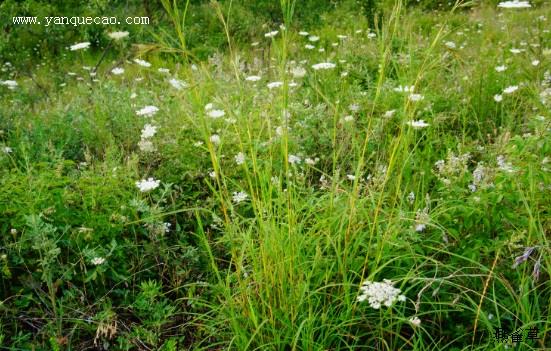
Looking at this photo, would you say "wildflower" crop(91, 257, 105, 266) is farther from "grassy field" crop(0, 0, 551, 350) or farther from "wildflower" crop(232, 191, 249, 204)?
"wildflower" crop(232, 191, 249, 204)

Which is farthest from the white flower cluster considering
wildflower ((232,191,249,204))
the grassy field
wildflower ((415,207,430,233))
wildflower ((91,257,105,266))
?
wildflower ((91,257,105,266))

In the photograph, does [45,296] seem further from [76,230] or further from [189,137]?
[189,137]

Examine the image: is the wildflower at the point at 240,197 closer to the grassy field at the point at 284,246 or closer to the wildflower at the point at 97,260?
the grassy field at the point at 284,246

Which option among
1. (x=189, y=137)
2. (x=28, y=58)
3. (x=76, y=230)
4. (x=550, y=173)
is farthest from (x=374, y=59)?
(x=28, y=58)

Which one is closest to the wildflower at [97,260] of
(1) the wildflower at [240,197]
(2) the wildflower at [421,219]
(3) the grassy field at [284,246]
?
(3) the grassy field at [284,246]

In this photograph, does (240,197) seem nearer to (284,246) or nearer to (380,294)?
(284,246)

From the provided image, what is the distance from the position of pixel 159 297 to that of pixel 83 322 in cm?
32

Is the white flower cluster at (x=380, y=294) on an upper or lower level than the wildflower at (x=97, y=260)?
upper

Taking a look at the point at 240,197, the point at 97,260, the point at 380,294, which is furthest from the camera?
the point at 240,197

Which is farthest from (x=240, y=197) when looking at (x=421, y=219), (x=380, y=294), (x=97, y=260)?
(x=380, y=294)

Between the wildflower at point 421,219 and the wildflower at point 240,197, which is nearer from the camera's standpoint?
the wildflower at point 421,219

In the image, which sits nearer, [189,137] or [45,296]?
[45,296]

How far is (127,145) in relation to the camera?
3.00 metres

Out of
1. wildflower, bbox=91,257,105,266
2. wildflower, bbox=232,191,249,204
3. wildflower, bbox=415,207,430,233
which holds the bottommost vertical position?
wildflower, bbox=91,257,105,266
